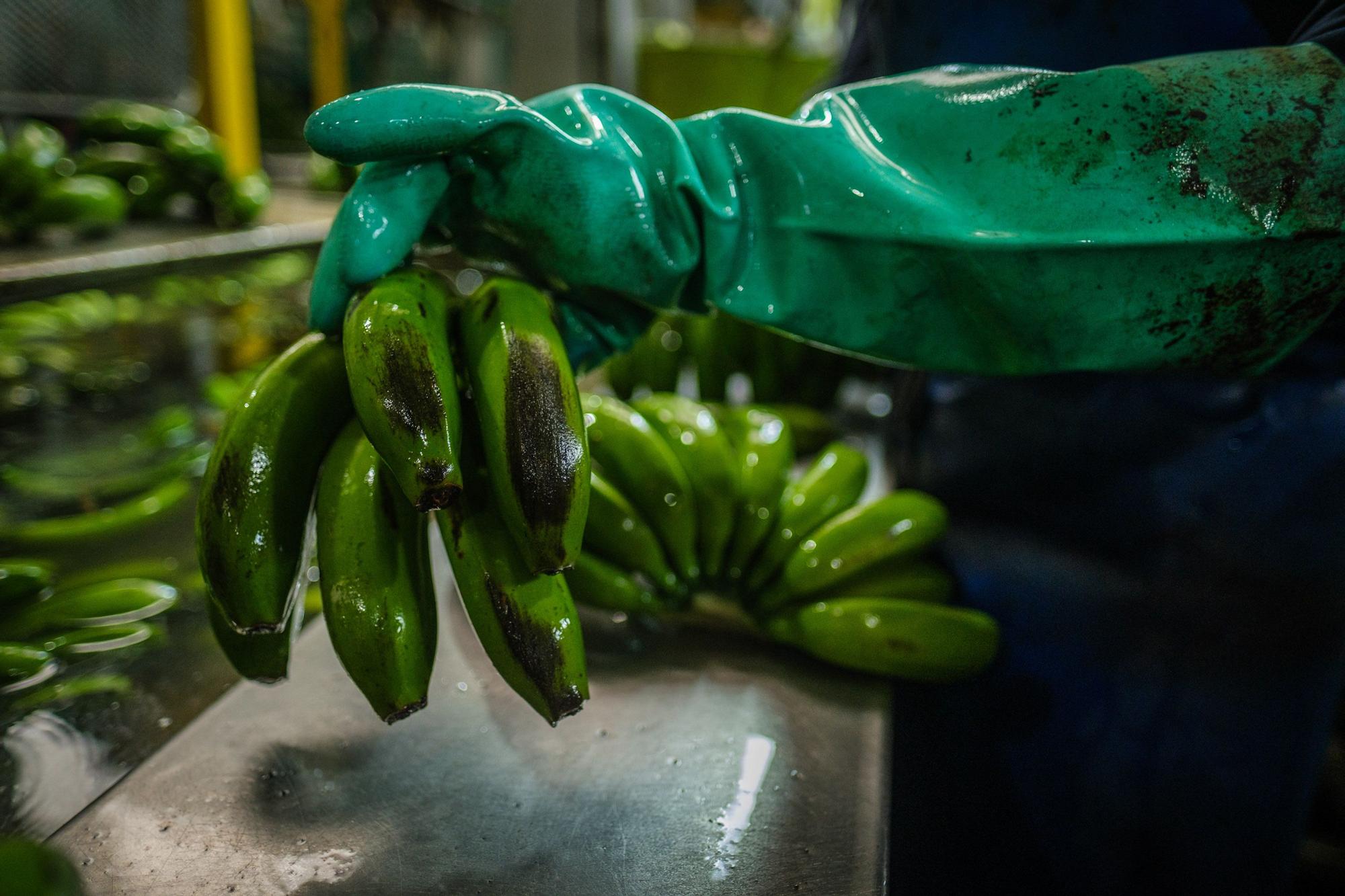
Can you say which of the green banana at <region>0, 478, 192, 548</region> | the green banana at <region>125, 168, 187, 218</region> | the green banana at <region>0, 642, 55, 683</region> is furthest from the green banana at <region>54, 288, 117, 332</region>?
the green banana at <region>0, 642, 55, 683</region>

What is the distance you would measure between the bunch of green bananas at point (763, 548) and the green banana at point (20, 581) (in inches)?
31.6

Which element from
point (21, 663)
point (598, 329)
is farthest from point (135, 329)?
point (598, 329)

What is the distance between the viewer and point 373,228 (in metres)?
0.85

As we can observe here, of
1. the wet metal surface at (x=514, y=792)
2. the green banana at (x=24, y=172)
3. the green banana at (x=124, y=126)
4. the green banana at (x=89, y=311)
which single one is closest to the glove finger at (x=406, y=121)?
the wet metal surface at (x=514, y=792)

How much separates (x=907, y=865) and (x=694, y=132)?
1136 mm

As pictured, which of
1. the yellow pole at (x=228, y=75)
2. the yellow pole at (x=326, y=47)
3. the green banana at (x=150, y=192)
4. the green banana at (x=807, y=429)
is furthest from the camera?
the yellow pole at (x=326, y=47)

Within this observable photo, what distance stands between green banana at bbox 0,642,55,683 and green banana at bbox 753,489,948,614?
959 millimetres

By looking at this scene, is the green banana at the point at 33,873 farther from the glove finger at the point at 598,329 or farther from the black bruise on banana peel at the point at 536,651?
the glove finger at the point at 598,329

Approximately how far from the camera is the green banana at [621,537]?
1118 mm

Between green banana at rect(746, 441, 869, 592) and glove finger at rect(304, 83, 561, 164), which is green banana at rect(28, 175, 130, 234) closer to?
glove finger at rect(304, 83, 561, 164)

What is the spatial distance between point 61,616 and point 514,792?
0.75 metres

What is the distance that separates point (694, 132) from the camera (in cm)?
102

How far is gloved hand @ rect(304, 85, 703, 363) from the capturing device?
818 millimetres

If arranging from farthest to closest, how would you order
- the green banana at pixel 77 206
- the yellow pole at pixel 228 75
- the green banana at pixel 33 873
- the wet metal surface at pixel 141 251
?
the yellow pole at pixel 228 75, the green banana at pixel 77 206, the wet metal surface at pixel 141 251, the green banana at pixel 33 873
